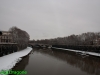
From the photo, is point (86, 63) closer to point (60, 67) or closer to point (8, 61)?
point (60, 67)

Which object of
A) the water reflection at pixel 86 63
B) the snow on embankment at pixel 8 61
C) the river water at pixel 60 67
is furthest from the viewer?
the water reflection at pixel 86 63

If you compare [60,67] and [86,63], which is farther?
[86,63]

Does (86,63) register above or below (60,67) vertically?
below

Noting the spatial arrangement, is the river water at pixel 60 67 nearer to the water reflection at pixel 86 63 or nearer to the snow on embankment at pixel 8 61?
the water reflection at pixel 86 63

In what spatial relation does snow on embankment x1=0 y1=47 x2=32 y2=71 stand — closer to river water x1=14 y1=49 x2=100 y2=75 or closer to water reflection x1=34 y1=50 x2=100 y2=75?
river water x1=14 y1=49 x2=100 y2=75

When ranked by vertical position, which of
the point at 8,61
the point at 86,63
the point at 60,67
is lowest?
the point at 86,63

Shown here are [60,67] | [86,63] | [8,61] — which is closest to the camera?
[60,67]

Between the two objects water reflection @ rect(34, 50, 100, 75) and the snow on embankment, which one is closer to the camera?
the snow on embankment

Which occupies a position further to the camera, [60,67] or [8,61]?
[8,61]

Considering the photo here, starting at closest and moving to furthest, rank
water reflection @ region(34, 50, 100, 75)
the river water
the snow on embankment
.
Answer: the snow on embankment
the river water
water reflection @ region(34, 50, 100, 75)

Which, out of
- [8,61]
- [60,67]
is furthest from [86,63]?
[8,61]

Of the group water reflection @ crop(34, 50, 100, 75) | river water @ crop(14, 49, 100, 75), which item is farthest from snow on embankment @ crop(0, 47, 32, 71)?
water reflection @ crop(34, 50, 100, 75)

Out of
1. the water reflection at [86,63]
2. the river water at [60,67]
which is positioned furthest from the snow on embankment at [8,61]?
the water reflection at [86,63]

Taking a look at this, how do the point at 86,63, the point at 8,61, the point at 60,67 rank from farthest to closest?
the point at 86,63 < the point at 8,61 < the point at 60,67
